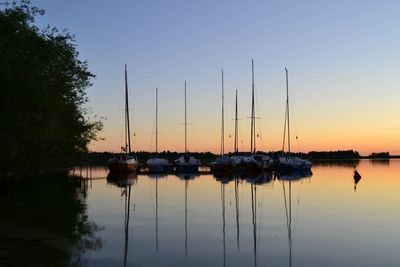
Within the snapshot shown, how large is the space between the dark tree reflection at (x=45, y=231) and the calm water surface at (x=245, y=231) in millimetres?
691

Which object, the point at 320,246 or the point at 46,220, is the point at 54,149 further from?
the point at 320,246

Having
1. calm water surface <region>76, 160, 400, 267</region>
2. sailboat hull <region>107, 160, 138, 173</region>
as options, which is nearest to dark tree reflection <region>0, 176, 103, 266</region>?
calm water surface <region>76, 160, 400, 267</region>

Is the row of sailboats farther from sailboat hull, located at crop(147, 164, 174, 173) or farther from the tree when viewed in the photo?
the tree

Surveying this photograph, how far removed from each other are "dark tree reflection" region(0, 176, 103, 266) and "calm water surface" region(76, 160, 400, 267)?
0.69m

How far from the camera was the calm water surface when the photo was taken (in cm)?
1903

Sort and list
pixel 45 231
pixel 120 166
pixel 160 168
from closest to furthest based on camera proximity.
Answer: pixel 45 231 < pixel 120 166 < pixel 160 168

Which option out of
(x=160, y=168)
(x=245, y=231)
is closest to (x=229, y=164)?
(x=160, y=168)

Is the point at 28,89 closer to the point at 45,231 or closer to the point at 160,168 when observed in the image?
the point at 45,231

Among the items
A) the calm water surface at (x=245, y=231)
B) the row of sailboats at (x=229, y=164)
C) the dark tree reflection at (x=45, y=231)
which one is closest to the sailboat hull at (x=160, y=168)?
the row of sailboats at (x=229, y=164)

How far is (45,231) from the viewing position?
2345 centimetres

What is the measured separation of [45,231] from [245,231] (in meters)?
8.82

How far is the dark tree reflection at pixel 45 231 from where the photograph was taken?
17.7 meters

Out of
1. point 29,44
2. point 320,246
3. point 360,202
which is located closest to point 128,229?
point 320,246

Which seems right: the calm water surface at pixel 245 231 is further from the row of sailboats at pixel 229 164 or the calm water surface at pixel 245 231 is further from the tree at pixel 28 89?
the row of sailboats at pixel 229 164
